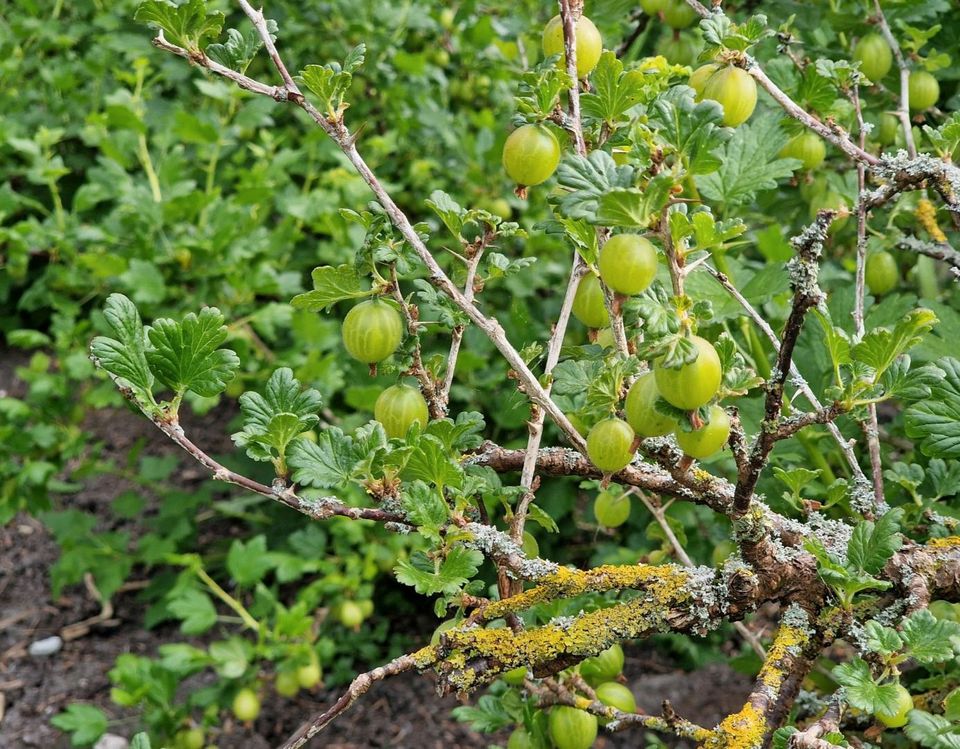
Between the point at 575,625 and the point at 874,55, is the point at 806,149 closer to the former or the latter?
the point at 874,55

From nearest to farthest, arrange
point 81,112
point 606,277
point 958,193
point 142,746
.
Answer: point 606,277
point 142,746
point 958,193
point 81,112

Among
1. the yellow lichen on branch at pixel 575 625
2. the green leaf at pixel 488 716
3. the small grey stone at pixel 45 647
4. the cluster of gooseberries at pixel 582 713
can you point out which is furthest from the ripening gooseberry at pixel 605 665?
the small grey stone at pixel 45 647

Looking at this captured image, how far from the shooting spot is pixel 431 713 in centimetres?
228

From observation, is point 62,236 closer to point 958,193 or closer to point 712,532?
point 712,532

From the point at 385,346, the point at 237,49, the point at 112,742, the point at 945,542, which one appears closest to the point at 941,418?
the point at 945,542

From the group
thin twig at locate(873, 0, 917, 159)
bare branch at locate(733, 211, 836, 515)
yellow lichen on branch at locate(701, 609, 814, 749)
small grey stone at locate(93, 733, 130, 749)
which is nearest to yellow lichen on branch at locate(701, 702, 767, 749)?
yellow lichen on branch at locate(701, 609, 814, 749)

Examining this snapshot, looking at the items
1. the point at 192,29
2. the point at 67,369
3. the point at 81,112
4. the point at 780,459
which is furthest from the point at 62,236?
the point at 780,459

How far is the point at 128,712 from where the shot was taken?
226cm

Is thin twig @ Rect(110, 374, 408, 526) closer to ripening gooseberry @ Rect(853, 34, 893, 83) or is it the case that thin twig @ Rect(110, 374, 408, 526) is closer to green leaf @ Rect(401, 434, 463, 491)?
green leaf @ Rect(401, 434, 463, 491)

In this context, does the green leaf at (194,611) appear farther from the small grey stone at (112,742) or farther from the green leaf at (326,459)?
the green leaf at (326,459)

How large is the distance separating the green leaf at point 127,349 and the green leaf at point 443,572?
11.3 inches

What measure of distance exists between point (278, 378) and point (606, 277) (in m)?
0.35

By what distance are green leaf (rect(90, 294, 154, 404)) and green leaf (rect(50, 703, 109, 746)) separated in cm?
136

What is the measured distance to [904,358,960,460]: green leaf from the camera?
3.23ft
